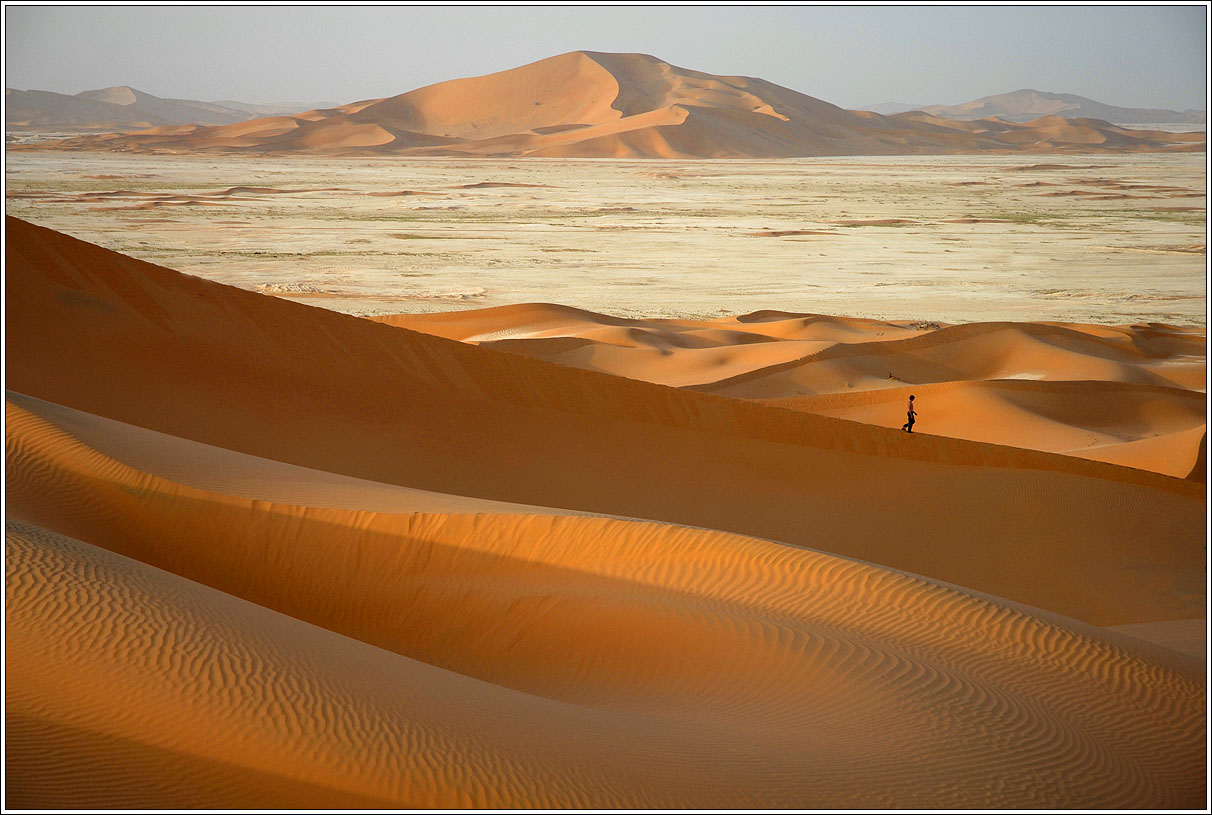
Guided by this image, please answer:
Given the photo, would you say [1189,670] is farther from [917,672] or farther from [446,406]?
[446,406]

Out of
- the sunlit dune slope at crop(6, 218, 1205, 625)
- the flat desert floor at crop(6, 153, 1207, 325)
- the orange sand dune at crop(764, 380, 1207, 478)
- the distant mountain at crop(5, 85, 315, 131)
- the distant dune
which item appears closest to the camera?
the sunlit dune slope at crop(6, 218, 1205, 625)

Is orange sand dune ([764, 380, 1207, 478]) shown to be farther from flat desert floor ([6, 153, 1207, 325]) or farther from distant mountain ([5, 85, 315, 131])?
distant mountain ([5, 85, 315, 131])

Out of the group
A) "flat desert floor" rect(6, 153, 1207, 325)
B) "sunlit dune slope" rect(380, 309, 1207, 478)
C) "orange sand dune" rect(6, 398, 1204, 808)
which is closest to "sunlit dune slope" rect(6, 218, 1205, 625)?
"sunlit dune slope" rect(380, 309, 1207, 478)

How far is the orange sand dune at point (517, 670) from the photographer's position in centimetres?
393

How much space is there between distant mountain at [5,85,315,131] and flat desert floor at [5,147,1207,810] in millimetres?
91159

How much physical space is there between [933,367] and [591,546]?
12253mm

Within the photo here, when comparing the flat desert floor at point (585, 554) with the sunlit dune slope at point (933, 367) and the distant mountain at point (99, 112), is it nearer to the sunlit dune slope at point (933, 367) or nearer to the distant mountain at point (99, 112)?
the sunlit dune slope at point (933, 367)

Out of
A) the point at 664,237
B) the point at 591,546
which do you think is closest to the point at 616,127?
the point at 664,237

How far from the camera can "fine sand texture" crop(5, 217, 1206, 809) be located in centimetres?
404

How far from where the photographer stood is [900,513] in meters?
9.77

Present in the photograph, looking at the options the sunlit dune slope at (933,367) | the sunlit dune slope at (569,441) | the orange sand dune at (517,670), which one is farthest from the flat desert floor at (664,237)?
the orange sand dune at (517,670)

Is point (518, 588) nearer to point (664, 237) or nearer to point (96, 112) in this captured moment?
point (664, 237)

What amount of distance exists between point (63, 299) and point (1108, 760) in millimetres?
10330

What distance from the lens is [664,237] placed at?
35.9 meters
